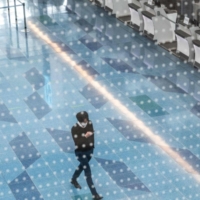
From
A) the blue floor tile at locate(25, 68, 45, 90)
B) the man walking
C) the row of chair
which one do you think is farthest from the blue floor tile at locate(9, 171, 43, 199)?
the row of chair

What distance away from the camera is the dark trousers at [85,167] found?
5996 mm

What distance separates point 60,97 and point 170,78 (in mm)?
1697

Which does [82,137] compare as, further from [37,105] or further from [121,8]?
[121,8]

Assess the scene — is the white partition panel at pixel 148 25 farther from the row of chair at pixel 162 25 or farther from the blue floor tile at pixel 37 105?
the blue floor tile at pixel 37 105

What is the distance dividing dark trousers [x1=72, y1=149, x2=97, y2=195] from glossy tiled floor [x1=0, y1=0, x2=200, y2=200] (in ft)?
0.57

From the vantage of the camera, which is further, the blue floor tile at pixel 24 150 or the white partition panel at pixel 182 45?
the white partition panel at pixel 182 45

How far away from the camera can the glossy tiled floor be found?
6625 millimetres

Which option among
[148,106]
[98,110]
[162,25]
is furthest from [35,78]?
[162,25]

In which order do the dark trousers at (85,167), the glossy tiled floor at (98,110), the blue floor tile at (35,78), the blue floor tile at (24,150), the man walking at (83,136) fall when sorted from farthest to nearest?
the blue floor tile at (35,78)
the blue floor tile at (24,150)
the glossy tiled floor at (98,110)
the dark trousers at (85,167)
the man walking at (83,136)

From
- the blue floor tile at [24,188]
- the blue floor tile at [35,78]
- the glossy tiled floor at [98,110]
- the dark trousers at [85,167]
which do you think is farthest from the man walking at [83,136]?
the blue floor tile at [35,78]

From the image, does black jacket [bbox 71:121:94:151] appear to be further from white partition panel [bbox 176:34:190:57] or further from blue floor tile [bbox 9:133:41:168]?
white partition panel [bbox 176:34:190:57]

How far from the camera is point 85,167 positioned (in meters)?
6.19

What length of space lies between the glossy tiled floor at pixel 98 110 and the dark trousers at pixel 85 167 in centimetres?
17

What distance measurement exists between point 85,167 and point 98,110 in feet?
6.64
